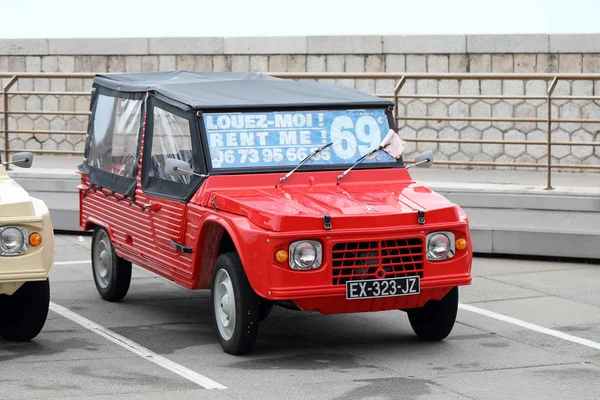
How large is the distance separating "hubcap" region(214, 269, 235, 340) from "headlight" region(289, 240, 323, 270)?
52cm

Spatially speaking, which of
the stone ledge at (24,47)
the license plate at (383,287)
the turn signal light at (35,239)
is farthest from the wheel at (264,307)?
the stone ledge at (24,47)

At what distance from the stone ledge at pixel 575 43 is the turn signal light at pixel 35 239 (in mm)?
11075

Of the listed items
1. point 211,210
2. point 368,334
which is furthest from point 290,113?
point 368,334

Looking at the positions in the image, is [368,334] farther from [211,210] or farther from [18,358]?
[18,358]

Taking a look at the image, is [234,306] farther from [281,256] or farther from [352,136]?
[352,136]

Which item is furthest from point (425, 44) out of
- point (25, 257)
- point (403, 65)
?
point (25, 257)

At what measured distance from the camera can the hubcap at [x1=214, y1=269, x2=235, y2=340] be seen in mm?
8008

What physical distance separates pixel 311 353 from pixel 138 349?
1.16 metres

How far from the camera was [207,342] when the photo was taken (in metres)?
8.54

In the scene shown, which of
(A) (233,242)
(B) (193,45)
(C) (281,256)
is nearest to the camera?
(C) (281,256)

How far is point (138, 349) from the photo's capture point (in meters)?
8.29

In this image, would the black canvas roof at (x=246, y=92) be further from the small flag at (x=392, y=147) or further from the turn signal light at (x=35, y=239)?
the turn signal light at (x=35, y=239)

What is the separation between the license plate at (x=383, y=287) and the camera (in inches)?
307

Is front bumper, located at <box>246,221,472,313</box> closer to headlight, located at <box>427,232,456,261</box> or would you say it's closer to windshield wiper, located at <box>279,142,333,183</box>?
headlight, located at <box>427,232,456,261</box>
